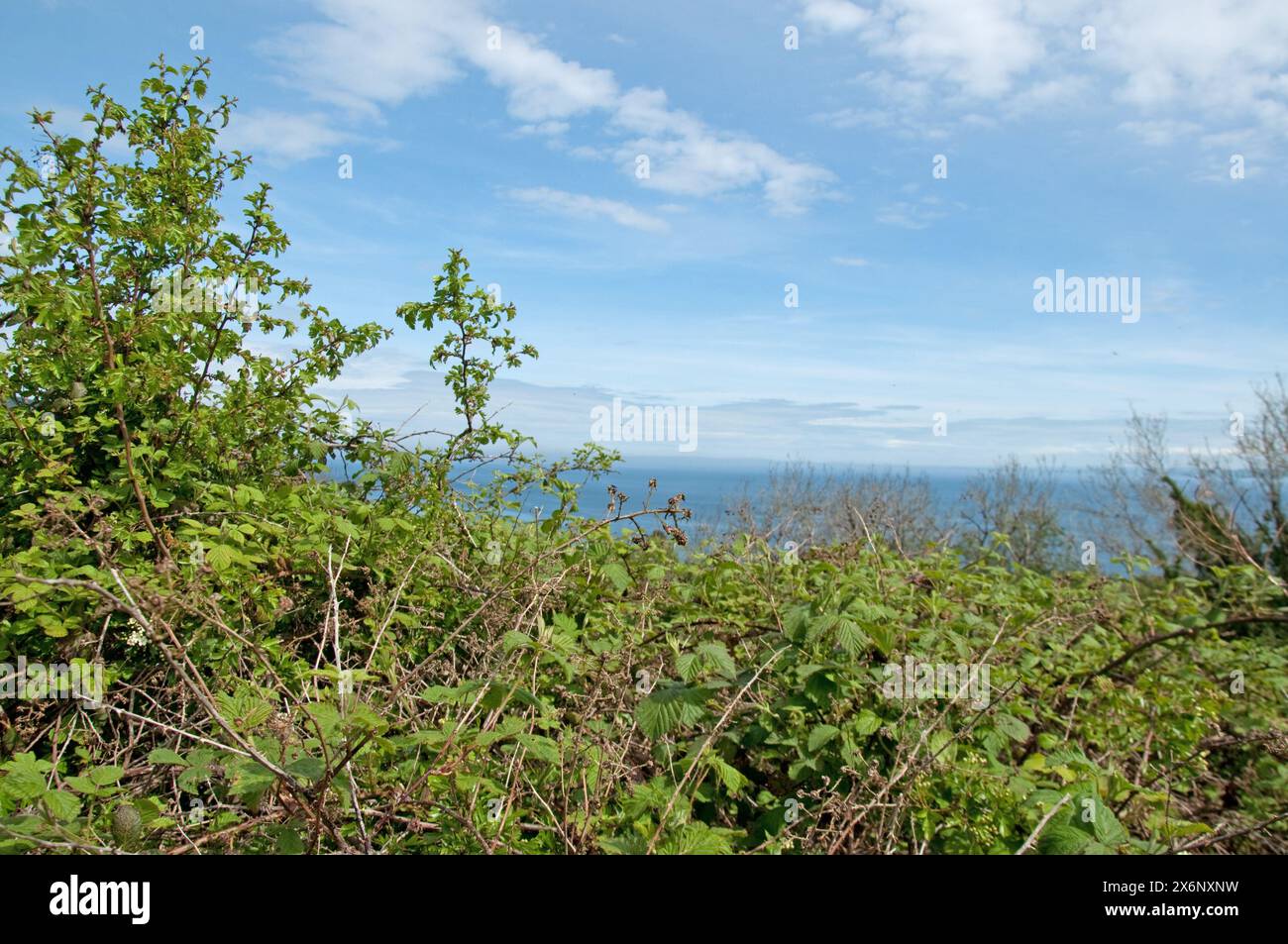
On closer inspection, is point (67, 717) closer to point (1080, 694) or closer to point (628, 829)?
point (628, 829)

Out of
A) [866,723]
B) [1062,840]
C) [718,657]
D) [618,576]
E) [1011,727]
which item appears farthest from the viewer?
[618,576]

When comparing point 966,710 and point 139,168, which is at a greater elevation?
point 139,168

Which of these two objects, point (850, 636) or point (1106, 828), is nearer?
point (1106, 828)

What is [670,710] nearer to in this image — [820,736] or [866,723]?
[820,736]

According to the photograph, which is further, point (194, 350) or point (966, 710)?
point (194, 350)

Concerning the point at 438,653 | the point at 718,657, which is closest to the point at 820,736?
the point at 718,657

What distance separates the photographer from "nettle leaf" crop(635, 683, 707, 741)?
2.15 metres

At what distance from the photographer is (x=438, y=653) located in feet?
9.25

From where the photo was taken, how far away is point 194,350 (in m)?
3.36

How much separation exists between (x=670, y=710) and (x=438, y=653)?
1031 millimetres

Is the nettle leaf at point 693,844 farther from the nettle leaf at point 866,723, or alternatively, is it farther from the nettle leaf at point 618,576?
the nettle leaf at point 618,576

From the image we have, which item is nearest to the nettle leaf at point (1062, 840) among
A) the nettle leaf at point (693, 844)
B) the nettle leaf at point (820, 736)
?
the nettle leaf at point (820, 736)

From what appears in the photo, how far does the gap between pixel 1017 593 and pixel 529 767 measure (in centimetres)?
289
